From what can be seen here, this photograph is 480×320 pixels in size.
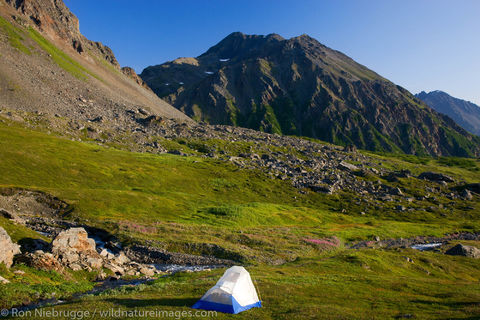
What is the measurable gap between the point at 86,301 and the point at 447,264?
67712mm

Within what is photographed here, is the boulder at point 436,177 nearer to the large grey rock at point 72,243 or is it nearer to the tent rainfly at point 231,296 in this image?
the tent rainfly at point 231,296

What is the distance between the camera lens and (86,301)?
24297 mm

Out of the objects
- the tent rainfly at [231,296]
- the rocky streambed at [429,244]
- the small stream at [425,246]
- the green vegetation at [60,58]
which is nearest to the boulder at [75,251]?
the tent rainfly at [231,296]

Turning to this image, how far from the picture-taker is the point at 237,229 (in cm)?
7425

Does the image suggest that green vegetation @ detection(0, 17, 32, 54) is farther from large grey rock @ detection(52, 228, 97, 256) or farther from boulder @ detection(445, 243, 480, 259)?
boulder @ detection(445, 243, 480, 259)

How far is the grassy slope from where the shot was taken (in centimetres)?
2809

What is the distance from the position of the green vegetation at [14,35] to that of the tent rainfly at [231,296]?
19487 centimetres

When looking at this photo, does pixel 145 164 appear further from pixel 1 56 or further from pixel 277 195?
pixel 1 56

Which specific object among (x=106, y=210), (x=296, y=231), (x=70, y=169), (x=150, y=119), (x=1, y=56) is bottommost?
(x=296, y=231)

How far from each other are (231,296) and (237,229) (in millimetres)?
50469

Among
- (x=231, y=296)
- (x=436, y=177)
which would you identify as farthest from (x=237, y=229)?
(x=436, y=177)

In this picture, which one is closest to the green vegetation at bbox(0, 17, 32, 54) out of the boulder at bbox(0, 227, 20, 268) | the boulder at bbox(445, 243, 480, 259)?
the boulder at bbox(0, 227, 20, 268)

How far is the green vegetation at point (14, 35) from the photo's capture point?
16350 centimetres

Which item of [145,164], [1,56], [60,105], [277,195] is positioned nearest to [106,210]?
[145,164]
